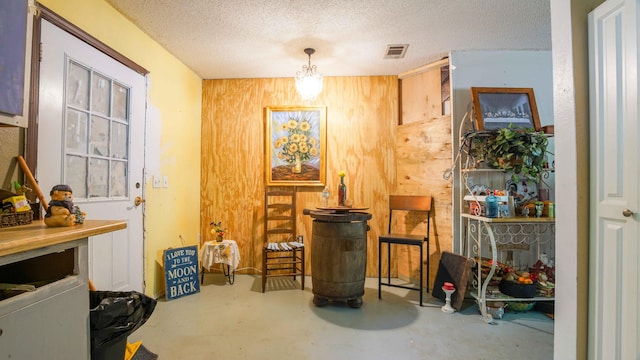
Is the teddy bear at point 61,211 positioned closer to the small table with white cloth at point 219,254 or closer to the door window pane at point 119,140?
the door window pane at point 119,140

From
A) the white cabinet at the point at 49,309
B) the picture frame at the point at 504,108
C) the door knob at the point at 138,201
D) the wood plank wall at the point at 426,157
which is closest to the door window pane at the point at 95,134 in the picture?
the door knob at the point at 138,201

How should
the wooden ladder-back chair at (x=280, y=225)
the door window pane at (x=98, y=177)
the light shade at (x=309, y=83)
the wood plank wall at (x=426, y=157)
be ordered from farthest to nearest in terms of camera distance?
the wooden ladder-back chair at (x=280, y=225) → the wood plank wall at (x=426, y=157) → the light shade at (x=309, y=83) → the door window pane at (x=98, y=177)

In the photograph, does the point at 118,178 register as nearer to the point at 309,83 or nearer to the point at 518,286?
the point at 309,83

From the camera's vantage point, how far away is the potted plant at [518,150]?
2.35 m

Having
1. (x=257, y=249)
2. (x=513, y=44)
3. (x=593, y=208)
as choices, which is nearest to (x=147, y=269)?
(x=257, y=249)

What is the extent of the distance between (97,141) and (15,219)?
109 centimetres

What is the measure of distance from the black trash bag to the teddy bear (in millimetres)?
392

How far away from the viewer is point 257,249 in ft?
11.2

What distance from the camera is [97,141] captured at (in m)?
2.01

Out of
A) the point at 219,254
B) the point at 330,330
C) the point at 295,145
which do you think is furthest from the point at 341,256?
the point at 295,145

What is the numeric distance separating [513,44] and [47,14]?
3.68 m

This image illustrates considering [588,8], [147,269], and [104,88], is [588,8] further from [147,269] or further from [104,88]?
[147,269]

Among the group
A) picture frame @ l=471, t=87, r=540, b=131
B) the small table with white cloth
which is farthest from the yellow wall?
picture frame @ l=471, t=87, r=540, b=131

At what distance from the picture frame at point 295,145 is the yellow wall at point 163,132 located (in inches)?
35.0
